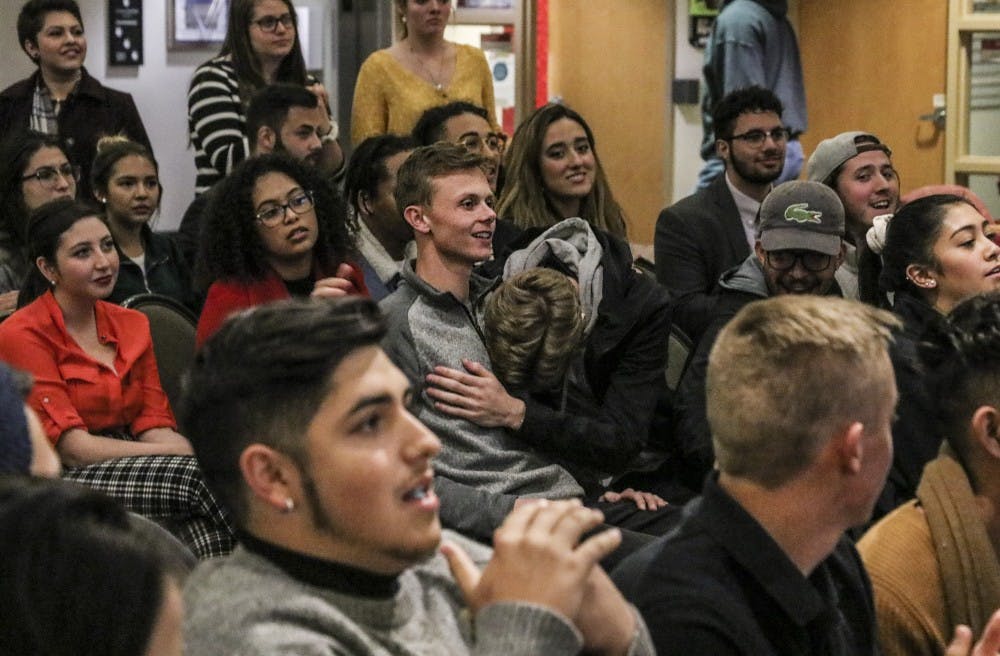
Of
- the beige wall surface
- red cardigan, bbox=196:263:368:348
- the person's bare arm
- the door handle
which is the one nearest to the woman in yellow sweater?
red cardigan, bbox=196:263:368:348

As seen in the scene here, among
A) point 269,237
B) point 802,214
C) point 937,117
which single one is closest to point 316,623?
point 269,237

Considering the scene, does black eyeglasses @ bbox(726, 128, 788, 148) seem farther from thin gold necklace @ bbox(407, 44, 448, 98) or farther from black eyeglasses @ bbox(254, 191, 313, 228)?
black eyeglasses @ bbox(254, 191, 313, 228)

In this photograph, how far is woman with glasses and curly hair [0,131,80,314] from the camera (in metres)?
4.04

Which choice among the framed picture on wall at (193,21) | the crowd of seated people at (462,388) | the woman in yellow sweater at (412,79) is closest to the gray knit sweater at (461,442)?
the crowd of seated people at (462,388)

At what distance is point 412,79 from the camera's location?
15.6 feet

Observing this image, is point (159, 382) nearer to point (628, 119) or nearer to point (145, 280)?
point (145, 280)

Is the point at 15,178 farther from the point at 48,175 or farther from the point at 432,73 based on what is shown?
the point at 432,73

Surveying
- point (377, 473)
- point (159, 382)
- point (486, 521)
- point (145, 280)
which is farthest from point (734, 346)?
A: point (145, 280)

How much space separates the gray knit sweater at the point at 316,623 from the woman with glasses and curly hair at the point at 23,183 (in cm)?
279

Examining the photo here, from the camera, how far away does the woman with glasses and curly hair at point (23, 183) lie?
4.04 m

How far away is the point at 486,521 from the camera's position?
2.66 metres

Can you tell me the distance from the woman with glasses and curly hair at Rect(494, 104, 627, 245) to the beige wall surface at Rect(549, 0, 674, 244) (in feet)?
9.44

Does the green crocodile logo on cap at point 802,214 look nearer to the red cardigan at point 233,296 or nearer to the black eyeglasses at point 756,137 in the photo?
the black eyeglasses at point 756,137

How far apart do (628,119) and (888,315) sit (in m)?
5.37
